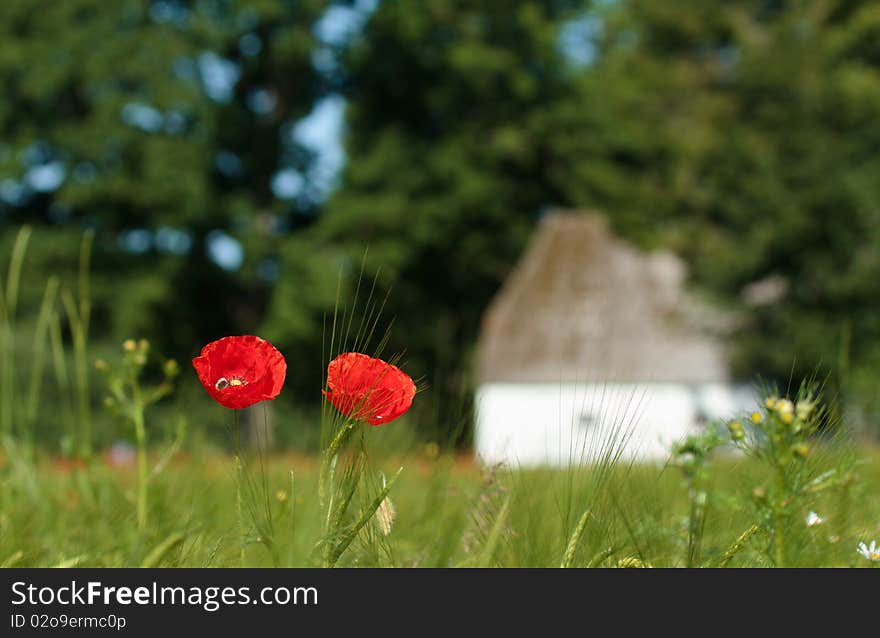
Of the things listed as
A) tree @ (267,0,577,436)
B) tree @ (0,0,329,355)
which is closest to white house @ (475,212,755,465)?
tree @ (267,0,577,436)

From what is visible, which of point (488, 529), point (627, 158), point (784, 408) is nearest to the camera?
point (784, 408)

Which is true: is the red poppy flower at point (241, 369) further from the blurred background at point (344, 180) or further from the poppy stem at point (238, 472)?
the blurred background at point (344, 180)

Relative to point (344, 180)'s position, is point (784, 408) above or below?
below

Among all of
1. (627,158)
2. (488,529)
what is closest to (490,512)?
(488,529)

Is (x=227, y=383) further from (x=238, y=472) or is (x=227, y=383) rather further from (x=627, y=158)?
(x=627, y=158)

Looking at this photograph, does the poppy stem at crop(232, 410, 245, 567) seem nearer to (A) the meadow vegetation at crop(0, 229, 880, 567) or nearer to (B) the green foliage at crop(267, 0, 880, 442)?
(A) the meadow vegetation at crop(0, 229, 880, 567)

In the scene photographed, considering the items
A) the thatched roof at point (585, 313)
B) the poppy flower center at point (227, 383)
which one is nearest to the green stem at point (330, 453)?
the poppy flower center at point (227, 383)

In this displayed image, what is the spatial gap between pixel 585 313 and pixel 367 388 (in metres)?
17.2

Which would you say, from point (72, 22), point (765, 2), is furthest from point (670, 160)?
point (72, 22)

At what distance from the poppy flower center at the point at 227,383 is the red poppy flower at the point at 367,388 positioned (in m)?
0.10

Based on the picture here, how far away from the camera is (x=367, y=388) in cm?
105
